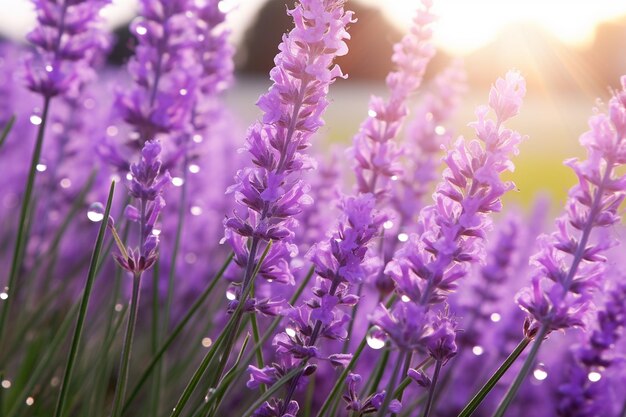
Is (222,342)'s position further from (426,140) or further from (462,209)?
(426,140)

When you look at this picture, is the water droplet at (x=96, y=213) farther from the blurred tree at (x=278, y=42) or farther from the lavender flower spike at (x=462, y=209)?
the blurred tree at (x=278, y=42)

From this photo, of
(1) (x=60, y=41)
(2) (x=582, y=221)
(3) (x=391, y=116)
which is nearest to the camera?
(2) (x=582, y=221)

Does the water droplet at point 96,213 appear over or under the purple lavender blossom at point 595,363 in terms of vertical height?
over

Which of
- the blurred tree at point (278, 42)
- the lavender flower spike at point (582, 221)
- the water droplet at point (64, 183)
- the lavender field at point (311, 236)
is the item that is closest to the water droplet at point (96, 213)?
the lavender field at point (311, 236)

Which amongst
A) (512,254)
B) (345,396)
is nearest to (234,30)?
(512,254)

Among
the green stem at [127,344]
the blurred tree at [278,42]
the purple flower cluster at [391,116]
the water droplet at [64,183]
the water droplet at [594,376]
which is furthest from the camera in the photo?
the blurred tree at [278,42]

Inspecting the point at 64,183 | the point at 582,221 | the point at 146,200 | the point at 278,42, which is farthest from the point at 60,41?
the point at 278,42

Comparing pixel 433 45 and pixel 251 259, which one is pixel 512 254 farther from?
pixel 251 259

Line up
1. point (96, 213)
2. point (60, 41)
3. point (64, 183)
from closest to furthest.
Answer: point (96, 213) < point (60, 41) < point (64, 183)
